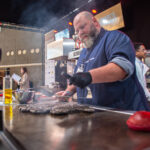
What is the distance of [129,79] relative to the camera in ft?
4.08

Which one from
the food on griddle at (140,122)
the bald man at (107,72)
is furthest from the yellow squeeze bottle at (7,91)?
the food on griddle at (140,122)

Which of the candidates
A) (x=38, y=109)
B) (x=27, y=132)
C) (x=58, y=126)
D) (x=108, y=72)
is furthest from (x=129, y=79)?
(x=27, y=132)

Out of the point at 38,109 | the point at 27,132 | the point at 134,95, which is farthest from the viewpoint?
the point at 134,95

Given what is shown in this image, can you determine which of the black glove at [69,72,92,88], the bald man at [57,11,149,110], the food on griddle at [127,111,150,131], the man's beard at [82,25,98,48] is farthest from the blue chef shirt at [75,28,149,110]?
the food on griddle at [127,111,150,131]

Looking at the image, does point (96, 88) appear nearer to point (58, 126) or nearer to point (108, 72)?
point (108, 72)

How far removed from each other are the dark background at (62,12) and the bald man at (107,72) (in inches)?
30.8

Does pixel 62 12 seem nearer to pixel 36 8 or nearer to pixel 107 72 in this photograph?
pixel 36 8

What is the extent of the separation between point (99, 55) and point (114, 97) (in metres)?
0.33

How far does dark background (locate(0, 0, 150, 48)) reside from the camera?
1.99m

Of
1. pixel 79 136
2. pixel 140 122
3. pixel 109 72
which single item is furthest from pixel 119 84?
pixel 79 136

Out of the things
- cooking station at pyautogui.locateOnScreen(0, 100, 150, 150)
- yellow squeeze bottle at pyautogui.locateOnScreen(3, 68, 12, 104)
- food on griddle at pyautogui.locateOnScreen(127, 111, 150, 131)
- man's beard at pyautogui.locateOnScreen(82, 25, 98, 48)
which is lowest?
cooking station at pyautogui.locateOnScreen(0, 100, 150, 150)

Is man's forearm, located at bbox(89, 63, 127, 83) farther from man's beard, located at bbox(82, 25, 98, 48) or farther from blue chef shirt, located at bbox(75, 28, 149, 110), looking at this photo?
man's beard, located at bbox(82, 25, 98, 48)

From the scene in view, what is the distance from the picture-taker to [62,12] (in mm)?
2555

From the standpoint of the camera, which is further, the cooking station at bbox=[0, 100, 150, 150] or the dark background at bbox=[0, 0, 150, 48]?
the dark background at bbox=[0, 0, 150, 48]
